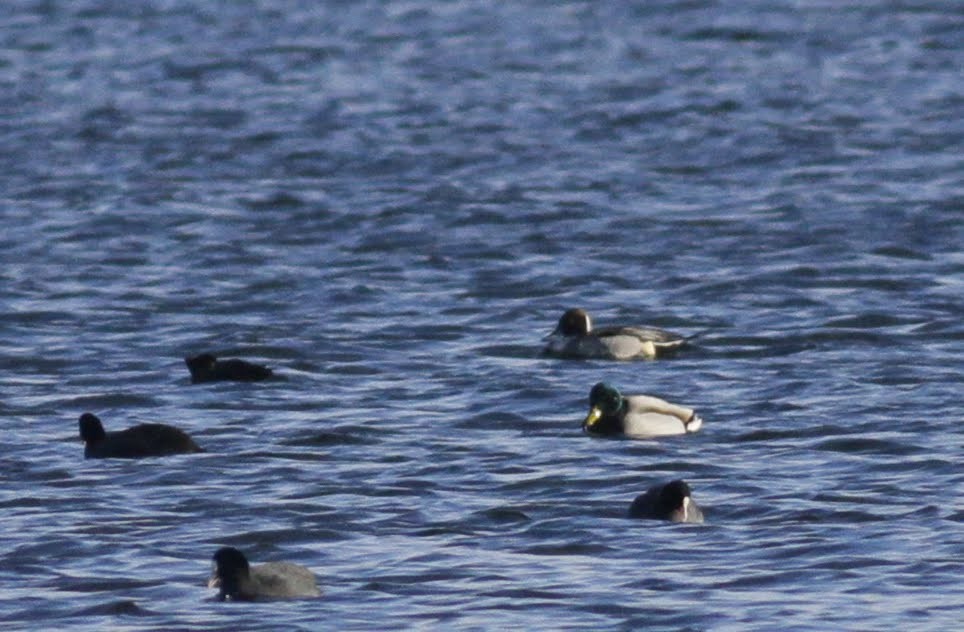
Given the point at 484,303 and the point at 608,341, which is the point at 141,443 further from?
the point at 484,303

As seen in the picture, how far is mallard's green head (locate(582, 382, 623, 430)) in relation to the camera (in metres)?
18.0

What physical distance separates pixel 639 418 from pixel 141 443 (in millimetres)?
3316

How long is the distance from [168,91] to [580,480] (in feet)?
71.4

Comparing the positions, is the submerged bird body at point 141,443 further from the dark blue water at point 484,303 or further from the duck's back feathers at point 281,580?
the duck's back feathers at point 281,580

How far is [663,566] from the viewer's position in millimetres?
14086

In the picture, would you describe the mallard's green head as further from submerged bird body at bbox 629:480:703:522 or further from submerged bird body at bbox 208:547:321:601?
submerged bird body at bbox 208:547:321:601

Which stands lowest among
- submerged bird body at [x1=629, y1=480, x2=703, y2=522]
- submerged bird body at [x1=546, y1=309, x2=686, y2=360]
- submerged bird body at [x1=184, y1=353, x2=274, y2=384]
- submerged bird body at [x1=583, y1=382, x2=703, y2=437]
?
submerged bird body at [x1=629, y1=480, x2=703, y2=522]

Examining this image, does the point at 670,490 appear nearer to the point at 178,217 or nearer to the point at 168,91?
the point at 178,217

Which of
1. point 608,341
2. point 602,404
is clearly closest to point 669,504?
point 602,404

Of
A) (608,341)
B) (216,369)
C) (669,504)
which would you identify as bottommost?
(669,504)

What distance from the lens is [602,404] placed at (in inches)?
720

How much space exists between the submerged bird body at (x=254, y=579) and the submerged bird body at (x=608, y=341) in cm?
776

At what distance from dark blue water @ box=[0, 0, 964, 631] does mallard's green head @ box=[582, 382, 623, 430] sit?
18cm

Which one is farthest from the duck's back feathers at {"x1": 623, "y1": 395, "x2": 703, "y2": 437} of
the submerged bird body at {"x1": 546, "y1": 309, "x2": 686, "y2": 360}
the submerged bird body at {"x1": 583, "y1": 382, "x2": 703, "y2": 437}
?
the submerged bird body at {"x1": 546, "y1": 309, "x2": 686, "y2": 360}
